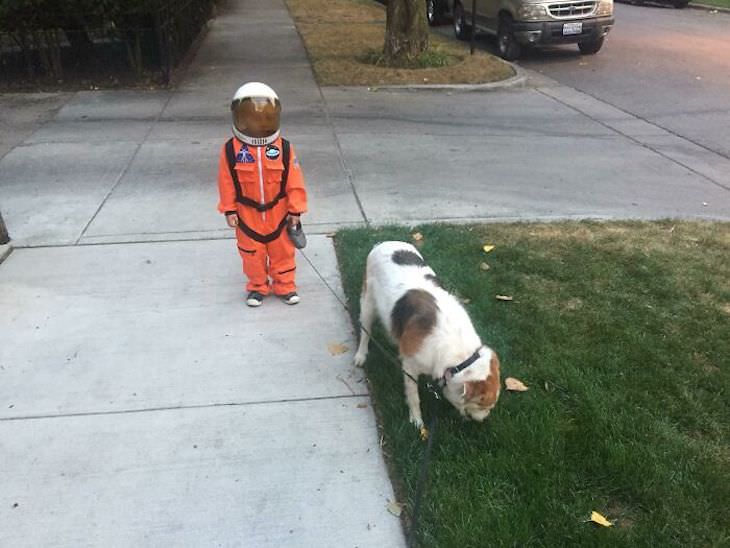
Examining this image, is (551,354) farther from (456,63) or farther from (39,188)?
(456,63)

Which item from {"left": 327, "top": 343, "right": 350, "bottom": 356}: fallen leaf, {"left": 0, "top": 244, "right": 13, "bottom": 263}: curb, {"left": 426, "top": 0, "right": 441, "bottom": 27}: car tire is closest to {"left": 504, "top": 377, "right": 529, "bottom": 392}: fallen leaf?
{"left": 327, "top": 343, "right": 350, "bottom": 356}: fallen leaf

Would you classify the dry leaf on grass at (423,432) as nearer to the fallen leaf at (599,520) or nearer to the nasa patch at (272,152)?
the fallen leaf at (599,520)

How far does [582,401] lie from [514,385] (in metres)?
0.35

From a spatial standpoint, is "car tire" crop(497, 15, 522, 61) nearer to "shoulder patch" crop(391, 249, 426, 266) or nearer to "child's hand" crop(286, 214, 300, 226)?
"child's hand" crop(286, 214, 300, 226)

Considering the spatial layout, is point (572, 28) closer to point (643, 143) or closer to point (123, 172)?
point (643, 143)

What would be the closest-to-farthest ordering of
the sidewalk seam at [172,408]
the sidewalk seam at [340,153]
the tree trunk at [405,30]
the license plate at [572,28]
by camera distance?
the sidewalk seam at [172,408] < the sidewalk seam at [340,153] < the tree trunk at [405,30] < the license plate at [572,28]

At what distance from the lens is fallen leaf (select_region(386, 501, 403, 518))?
2.76 meters

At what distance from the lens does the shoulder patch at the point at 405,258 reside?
354 cm

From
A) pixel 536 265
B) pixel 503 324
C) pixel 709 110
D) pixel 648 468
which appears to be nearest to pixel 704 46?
pixel 709 110

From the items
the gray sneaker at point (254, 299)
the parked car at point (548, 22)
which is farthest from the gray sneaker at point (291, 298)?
the parked car at point (548, 22)

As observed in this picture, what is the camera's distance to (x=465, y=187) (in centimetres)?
654

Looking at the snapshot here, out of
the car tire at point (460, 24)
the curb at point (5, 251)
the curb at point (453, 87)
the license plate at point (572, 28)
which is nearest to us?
the curb at point (5, 251)

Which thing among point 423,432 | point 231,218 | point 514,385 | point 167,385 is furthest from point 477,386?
point 231,218

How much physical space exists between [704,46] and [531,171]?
10.6 meters
